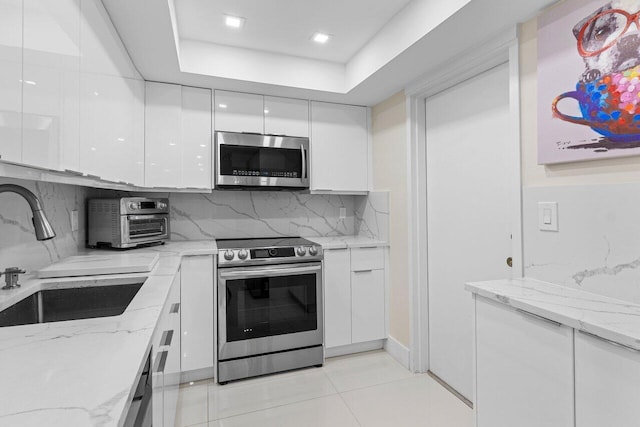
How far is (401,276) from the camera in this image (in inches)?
105

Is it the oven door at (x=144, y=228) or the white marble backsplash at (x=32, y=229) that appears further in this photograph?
the oven door at (x=144, y=228)

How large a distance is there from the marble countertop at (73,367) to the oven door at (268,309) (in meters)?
1.24

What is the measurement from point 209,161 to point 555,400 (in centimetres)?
251

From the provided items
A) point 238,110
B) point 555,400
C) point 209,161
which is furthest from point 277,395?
point 238,110

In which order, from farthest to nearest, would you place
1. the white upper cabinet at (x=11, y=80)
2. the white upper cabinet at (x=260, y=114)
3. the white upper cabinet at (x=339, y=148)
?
the white upper cabinet at (x=339, y=148) < the white upper cabinet at (x=260, y=114) < the white upper cabinet at (x=11, y=80)

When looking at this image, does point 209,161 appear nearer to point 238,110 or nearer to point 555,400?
point 238,110

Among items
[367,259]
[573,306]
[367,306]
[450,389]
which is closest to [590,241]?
[573,306]

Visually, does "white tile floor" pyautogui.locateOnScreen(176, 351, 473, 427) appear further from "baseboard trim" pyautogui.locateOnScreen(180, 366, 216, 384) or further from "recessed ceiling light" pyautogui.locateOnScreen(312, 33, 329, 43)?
"recessed ceiling light" pyautogui.locateOnScreen(312, 33, 329, 43)

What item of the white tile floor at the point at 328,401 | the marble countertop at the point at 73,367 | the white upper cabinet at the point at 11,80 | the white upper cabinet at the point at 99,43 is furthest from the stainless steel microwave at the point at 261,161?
the white upper cabinet at the point at 11,80

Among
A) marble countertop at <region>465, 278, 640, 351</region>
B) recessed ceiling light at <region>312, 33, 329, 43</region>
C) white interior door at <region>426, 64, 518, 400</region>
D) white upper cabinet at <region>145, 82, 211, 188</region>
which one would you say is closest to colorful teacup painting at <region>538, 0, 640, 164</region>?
white interior door at <region>426, 64, 518, 400</region>

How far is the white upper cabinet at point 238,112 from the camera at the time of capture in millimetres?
2680

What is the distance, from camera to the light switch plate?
1.51 m

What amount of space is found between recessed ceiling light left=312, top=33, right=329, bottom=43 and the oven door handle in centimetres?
167

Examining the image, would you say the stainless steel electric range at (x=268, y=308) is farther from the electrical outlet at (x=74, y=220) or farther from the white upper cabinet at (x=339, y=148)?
the electrical outlet at (x=74, y=220)
